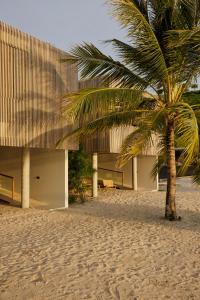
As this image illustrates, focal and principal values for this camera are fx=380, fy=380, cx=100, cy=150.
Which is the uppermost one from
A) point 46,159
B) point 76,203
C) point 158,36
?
point 158,36

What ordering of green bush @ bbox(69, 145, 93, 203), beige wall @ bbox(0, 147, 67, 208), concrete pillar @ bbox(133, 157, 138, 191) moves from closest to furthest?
beige wall @ bbox(0, 147, 67, 208) < green bush @ bbox(69, 145, 93, 203) < concrete pillar @ bbox(133, 157, 138, 191)

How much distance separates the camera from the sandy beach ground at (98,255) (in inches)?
219

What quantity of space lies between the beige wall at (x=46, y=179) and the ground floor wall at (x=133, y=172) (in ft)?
26.3

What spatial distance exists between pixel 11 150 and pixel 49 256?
31.6 ft

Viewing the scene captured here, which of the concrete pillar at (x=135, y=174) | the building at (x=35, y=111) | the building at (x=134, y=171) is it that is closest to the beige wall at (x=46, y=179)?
the building at (x=35, y=111)

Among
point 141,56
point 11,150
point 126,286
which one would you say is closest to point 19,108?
point 141,56

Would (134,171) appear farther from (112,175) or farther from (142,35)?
(142,35)

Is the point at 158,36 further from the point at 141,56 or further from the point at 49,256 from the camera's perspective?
the point at 49,256

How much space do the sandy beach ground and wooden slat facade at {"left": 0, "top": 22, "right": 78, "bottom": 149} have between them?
265cm

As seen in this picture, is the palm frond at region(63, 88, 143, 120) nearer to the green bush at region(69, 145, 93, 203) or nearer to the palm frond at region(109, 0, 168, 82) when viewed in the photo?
the palm frond at region(109, 0, 168, 82)

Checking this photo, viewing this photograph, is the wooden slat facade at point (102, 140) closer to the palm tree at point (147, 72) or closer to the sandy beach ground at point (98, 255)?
the sandy beach ground at point (98, 255)

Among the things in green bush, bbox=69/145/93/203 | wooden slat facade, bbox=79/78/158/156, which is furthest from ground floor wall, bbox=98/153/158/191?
green bush, bbox=69/145/93/203

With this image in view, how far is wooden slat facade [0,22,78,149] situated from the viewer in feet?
36.4

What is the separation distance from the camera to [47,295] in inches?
208
